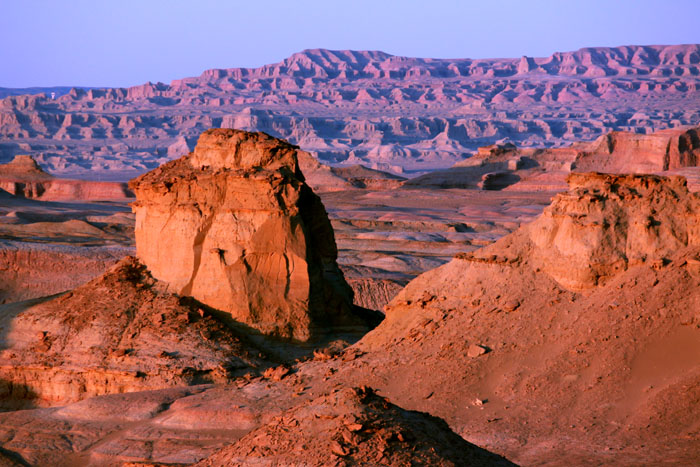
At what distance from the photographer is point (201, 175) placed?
15055 millimetres

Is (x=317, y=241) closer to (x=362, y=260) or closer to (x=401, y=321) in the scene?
(x=401, y=321)

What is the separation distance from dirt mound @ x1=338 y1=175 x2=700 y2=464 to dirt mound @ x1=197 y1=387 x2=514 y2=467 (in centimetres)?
227

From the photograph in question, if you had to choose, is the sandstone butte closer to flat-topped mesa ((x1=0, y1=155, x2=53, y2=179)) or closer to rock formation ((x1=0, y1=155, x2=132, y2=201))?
→ rock formation ((x1=0, y1=155, x2=132, y2=201))

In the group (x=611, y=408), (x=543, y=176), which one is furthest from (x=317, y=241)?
(x=543, y=176)

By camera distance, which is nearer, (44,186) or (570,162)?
(44,186)

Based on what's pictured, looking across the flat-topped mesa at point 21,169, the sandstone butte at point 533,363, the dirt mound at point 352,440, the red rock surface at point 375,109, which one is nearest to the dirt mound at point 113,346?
the sandstone butte at point 533,363

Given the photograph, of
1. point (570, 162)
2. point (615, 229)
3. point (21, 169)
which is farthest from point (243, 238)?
point (21, 169)

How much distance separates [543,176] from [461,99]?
99.2 meters

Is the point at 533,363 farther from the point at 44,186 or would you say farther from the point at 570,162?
the point at 44,186

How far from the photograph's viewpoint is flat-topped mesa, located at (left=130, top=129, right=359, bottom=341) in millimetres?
14523

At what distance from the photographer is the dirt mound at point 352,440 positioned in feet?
21.1

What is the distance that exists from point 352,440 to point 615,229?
550 cm

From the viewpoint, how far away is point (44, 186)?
186 ft

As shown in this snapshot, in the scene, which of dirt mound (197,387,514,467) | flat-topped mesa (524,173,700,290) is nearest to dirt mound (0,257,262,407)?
flat-topped mesa (524,173,700,290)
